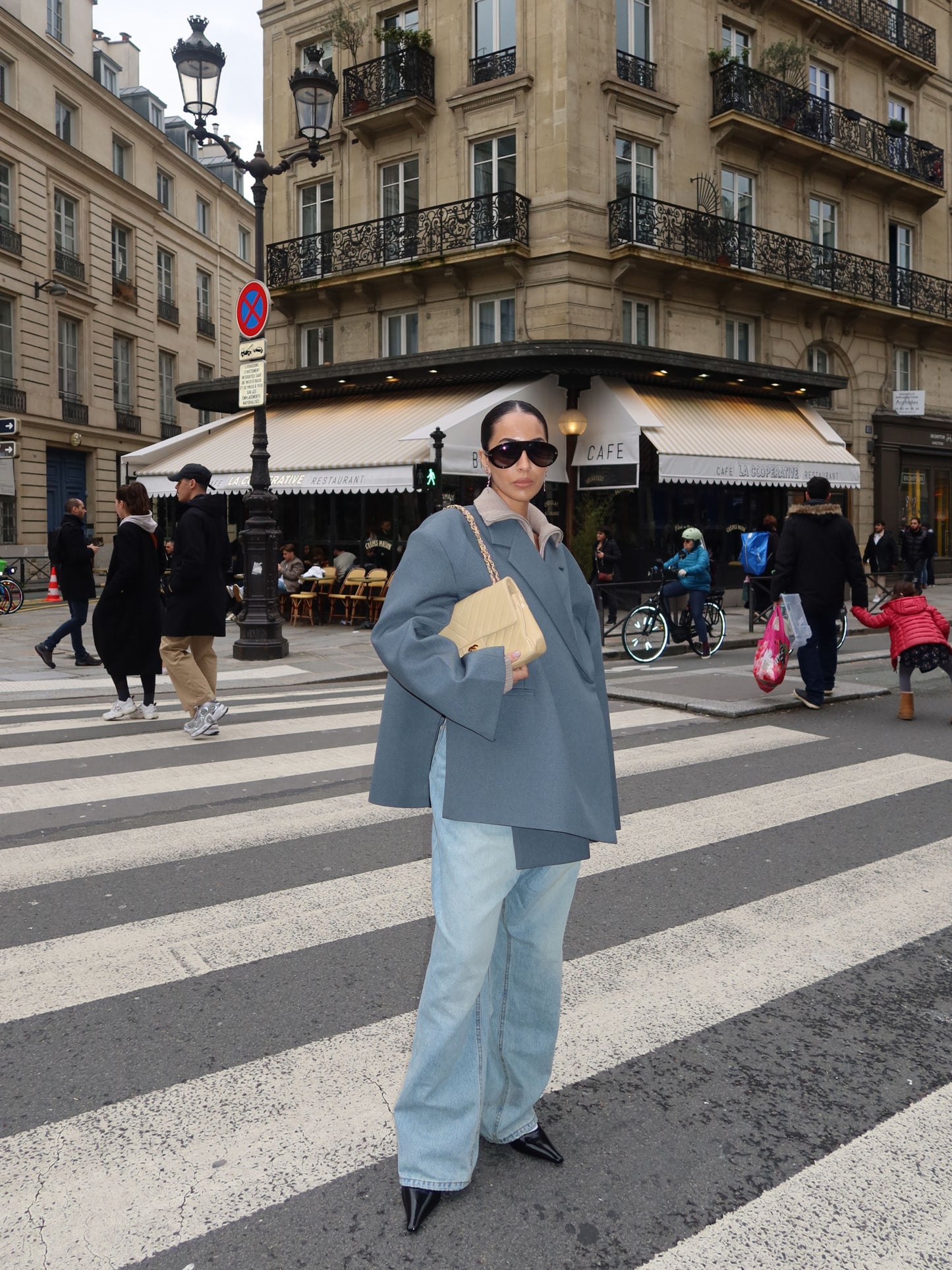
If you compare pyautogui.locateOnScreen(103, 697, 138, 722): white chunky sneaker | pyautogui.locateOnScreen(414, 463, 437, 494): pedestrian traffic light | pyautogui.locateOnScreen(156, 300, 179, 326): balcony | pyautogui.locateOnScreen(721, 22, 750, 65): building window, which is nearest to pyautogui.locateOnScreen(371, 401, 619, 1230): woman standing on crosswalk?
pyautogui.locateOnScreen(103, 697, 138, 722): white chunky sneaker

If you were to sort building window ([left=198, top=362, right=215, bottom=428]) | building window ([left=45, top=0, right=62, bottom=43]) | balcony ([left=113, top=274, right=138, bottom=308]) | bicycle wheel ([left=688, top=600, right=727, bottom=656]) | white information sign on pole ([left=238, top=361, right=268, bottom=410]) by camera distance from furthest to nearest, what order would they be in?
building window ([left=198, top=362, right=215, bottom=428]) < balcony ([left=113, top=274, right=138, bottom=308]) < building window ([left=45, top=0, right=62, bottom=43]) < bicycle wheel ([left=688, top=600, right=727, bottom=656]) < white information sign on pole ([left=238, top=361, right=268, bottom=410])

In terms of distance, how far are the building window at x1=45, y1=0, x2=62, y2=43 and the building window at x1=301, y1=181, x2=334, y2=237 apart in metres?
14.1

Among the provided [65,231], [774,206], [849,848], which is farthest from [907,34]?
[849,848]

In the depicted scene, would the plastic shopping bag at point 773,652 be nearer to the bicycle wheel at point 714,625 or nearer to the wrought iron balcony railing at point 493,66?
the bicycle wheel at point 714,625

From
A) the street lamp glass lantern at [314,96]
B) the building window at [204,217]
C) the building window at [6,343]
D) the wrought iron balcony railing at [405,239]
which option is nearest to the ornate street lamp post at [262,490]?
the street lamp glass lantern at [314,96]

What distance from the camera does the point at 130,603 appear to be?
7.84 meters

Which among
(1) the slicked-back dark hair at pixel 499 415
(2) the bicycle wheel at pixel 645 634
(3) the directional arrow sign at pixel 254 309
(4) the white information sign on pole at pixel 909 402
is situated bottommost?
(2) the bicycle wheel at pixel 645 634

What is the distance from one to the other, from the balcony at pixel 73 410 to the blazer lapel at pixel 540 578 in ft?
106

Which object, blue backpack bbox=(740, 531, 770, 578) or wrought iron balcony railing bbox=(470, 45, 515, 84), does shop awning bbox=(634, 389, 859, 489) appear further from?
wrought iron balcony railing bbox=(470, 45, 515, 84)

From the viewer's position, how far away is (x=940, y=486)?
27.5 metres

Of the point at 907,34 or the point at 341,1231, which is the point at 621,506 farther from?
the point at 341,1231

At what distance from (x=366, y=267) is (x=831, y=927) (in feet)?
65.2

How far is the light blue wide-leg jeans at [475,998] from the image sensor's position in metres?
2.23

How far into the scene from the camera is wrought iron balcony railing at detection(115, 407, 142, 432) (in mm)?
34406
